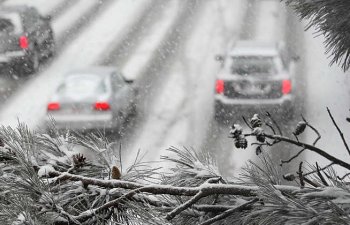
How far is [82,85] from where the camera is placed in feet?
43.3

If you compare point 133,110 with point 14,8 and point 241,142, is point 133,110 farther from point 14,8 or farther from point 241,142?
point 241,142

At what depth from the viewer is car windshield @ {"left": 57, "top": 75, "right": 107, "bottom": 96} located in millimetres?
13039

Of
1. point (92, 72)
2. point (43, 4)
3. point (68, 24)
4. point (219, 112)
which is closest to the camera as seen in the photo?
point (92, 72)

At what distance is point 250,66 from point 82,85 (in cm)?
319

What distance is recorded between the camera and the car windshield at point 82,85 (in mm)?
13039

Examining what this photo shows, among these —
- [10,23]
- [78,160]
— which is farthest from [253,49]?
[78,160]

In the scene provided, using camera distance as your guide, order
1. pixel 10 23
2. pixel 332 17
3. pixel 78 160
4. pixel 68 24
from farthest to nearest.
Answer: pixel 68 24 → pixel 10 23 → pixel 332 17 → pixel 78 160

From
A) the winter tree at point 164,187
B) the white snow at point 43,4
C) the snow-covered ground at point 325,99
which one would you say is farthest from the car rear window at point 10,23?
the winter tree at point 164,187

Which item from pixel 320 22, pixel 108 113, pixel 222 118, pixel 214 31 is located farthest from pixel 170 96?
pixel 320 22

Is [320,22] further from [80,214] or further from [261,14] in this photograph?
[261,14]

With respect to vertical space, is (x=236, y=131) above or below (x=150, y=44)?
above

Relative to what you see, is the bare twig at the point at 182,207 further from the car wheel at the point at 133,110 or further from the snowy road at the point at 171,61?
the car wheel at the point at 133,110

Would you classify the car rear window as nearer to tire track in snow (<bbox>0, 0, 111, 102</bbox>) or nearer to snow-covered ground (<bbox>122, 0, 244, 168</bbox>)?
tire track in snow (<bbox>0, 0, 111, 102</bbox>)

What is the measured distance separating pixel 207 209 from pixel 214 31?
20.0m
